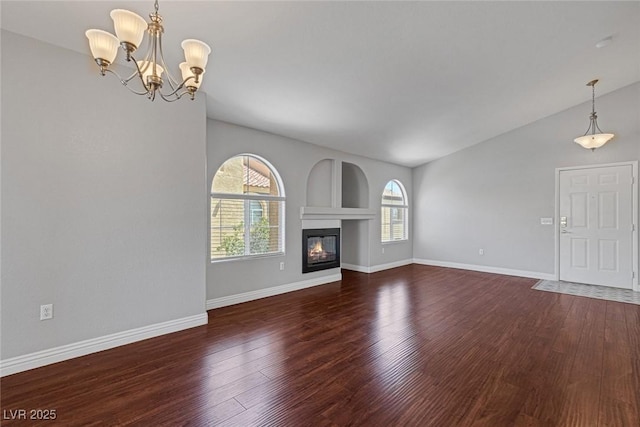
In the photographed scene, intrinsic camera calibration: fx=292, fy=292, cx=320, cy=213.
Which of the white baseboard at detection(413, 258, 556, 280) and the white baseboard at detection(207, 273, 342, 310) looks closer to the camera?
the white baseboard at detection(207, 273, 342, 310)

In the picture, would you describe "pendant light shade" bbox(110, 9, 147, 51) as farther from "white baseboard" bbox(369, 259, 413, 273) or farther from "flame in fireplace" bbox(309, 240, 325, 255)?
"white baseboard" bbox(369, 259, 413, 273)

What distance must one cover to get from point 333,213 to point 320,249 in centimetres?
72

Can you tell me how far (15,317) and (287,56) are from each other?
3.28m

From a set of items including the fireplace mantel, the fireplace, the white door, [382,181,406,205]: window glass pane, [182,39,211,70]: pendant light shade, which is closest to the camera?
[182,39,211,70]: pendant light shade

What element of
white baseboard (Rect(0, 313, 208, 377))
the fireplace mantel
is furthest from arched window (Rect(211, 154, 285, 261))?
white baseboard (Rect(0, 313, 208, 377))

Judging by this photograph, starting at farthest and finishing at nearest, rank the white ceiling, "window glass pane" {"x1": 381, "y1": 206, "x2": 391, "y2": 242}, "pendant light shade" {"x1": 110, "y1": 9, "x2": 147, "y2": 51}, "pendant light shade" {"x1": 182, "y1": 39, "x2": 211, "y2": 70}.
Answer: "window glass pane" {"x1": 381, "y1": 206, "x2": 391, "y2": 242}
the white ceiling
"pendant light shade" {"x1": 182, "y1": 39, "x2": 211, "y2": 70}
"pendant light shade" {"x1": 110, "y1": 9, "x2": 147, "y2": 51}

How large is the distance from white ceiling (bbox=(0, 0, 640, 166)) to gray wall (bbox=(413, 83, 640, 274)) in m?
0.56

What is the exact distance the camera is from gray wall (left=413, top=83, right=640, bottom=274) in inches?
200

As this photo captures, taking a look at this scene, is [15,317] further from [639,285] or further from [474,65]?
[639,285]

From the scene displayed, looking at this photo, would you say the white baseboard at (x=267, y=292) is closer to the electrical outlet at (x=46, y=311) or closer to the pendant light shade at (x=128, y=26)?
the electrical outlet at (x=46, y=311)

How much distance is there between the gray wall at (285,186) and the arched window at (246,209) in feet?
0.41

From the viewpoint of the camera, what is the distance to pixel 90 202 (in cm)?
274

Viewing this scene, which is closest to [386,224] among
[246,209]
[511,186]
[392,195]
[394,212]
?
[394,212]

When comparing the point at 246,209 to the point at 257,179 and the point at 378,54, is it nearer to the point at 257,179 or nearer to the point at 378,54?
the point at 257,179
